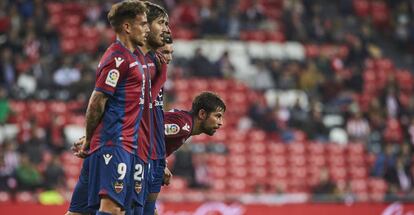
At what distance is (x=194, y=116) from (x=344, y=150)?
12.4 metres

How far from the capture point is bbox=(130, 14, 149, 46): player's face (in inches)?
277

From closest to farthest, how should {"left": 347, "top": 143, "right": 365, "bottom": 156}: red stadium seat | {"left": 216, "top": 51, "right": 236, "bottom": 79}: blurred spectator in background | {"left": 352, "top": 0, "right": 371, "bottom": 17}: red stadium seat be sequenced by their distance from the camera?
{"left": 347, "top": 143, "right": 365, "bottom": 156}: red stadium seat
{"left": 216, "top": 51, "right": 236, "bottom": 79}: blurred spectator in background
{"left": 352, "top": 0, "right": 371, "bottom": 17}: red stadium seat

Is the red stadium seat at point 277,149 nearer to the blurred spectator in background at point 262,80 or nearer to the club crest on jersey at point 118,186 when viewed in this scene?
the blurred spectator in background at point 262,80

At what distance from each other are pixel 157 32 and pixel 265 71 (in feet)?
46.4

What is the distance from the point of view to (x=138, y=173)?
7.13 metres

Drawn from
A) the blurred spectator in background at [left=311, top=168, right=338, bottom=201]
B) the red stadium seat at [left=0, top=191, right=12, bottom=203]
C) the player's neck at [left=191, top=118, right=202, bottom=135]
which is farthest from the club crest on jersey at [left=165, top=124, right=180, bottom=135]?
the blurred spectator in background at [left=311, top=168, right=338, bottom=201]

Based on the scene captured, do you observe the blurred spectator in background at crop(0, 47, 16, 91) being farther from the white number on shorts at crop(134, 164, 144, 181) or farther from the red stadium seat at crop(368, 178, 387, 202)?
the white number on shorts at crop(134, 164, 144, 181)

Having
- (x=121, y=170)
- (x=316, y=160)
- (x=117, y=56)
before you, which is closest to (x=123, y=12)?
(x=117, y=56)

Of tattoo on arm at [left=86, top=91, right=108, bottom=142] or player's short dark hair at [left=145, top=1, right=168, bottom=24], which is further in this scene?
player's short dark hair at [left=145, top=1, right=168, bottom=24]

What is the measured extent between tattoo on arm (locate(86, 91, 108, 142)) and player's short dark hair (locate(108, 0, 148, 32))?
0.54 meters

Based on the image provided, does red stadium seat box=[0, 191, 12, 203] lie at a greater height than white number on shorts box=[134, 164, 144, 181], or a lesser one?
greater

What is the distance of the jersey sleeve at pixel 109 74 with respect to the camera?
6.87 meters

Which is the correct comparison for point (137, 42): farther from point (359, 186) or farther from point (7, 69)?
point (359, 186)

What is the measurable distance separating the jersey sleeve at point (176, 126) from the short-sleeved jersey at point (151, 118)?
244mm
